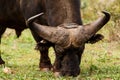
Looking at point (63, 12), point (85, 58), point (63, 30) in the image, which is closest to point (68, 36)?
point (63, 30)

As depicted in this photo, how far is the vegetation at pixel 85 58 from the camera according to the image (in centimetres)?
910

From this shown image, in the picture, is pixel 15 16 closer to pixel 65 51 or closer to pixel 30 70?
pixel 30 70

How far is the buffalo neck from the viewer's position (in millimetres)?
8945

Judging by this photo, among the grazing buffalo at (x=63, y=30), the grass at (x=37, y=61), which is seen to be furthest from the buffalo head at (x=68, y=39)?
the grass at (x=37, y=61)

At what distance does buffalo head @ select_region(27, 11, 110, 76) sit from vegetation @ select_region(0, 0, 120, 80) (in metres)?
0.23

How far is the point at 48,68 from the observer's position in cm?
1025

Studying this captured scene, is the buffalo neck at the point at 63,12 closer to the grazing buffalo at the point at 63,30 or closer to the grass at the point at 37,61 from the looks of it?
the grazing buffalo at the point at 63,30

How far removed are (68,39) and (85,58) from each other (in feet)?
12.3

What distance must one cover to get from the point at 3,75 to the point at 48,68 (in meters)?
1.40

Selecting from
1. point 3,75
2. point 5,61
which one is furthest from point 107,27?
point 3,75

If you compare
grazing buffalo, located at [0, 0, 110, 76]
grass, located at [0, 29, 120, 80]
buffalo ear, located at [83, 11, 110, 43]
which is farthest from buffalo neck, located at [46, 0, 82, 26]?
grass, located at [0, 29, 120, 80]

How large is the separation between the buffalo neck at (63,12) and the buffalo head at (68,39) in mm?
247

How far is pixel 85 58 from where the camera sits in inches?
476

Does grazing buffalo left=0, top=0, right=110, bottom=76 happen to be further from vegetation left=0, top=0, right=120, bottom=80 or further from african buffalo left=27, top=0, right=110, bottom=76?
vegetation left=0, top=0, right=120, bottom=80
